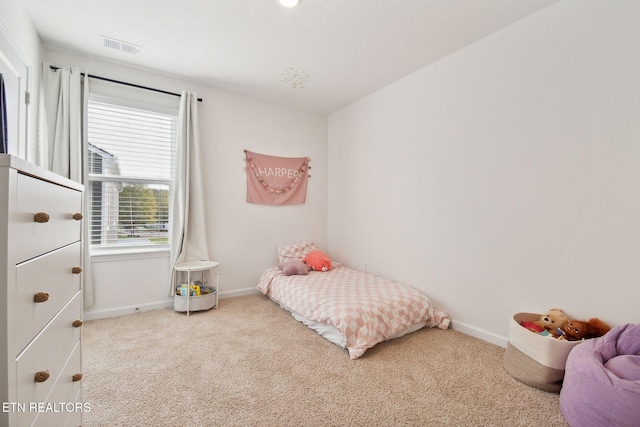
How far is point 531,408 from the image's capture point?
5.23 feet

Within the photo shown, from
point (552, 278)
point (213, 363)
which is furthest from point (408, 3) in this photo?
point (213, 363)

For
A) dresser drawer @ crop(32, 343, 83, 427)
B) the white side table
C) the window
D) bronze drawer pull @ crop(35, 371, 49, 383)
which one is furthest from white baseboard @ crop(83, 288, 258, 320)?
bronze drawer pull @ crop(35, 371, 49, 383)

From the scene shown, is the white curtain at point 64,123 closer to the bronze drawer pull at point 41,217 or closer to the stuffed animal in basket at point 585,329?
the bronze drawer pull at point 41,217

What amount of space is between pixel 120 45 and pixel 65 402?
2.71 meters

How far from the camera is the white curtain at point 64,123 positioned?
2.51 metres

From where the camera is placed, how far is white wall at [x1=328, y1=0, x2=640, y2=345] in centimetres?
176

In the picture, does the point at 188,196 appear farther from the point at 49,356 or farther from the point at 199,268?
the point at 49,356

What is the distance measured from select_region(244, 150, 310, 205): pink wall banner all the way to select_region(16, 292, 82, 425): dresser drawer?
8.07 feet

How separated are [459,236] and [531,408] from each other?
1320 millimetres

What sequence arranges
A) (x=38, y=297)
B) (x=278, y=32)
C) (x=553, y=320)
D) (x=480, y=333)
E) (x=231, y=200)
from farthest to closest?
(x=231, y=200), (x=480, y=333), (x=278, y=32), (x=553, y=320), (x=38, y=297)

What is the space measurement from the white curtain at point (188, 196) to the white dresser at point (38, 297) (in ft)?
5.94

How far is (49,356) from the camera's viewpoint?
0.97 metres

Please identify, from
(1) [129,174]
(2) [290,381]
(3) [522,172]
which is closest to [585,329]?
(3) [522,172]

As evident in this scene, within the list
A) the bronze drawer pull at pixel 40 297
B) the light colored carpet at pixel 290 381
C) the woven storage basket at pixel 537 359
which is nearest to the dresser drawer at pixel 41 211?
the bronze drawer pull at pixel 40 297
